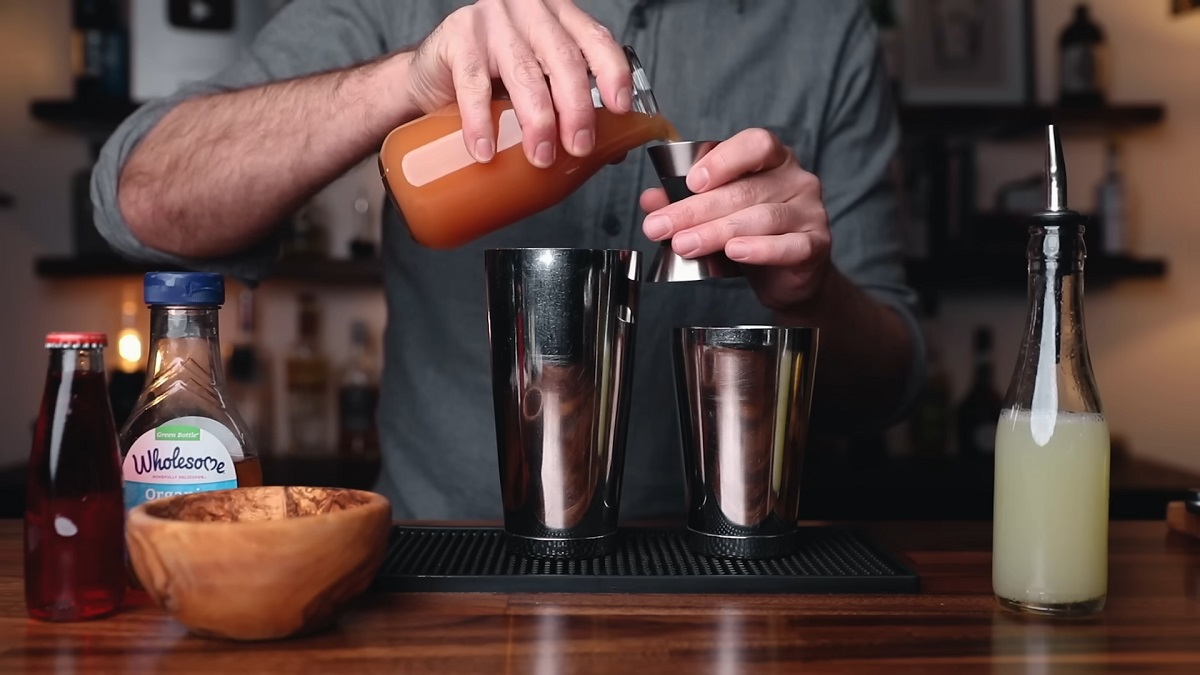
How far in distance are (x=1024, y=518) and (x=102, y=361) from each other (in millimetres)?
621

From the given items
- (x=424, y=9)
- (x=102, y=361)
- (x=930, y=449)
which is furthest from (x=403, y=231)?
(x=930, y=449)

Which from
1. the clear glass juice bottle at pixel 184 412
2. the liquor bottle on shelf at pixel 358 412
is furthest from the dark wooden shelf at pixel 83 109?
the clear glass juice bottle at pixel 184 412

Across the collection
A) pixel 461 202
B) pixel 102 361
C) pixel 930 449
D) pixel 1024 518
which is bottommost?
pixel 930 449

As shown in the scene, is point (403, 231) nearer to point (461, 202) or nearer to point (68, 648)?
point (461, 202)

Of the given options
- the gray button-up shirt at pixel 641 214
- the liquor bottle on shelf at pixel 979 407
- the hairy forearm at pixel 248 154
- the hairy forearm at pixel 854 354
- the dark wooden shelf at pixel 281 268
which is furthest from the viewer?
the liquor bottle on shelf at pixel 979 407

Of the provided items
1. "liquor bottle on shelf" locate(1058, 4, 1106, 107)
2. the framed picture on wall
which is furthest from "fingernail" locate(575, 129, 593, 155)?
"liquor bottle on shelf" locate(1058, 4, 1106, 107)

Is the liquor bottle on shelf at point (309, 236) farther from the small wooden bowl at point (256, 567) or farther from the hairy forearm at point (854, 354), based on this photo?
the small wooden bowl at point (256, 567)

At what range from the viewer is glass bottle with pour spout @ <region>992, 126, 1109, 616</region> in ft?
2.39

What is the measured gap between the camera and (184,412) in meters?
0.79

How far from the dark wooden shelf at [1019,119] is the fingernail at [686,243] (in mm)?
1885

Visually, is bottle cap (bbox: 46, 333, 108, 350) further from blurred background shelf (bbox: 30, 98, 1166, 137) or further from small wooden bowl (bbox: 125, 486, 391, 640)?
blurred background shelf (bbox: 30, 98, 1166, 137)

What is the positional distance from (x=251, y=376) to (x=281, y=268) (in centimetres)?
32

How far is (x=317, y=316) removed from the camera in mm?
2666

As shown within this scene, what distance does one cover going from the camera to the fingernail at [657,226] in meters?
0.84
